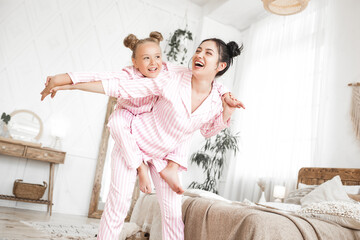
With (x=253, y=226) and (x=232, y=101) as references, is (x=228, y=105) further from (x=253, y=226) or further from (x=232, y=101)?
(x=253, y=226)

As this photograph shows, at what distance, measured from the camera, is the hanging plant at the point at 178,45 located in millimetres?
5973

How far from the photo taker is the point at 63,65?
17.6 feet

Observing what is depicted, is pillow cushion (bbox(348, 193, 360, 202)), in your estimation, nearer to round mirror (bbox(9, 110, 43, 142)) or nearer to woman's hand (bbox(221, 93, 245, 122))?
woman's hand (bbox(221, 93, 245, 122))

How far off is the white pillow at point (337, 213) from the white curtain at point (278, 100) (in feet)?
7.17

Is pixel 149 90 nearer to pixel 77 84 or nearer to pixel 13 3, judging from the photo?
pixel 77 84

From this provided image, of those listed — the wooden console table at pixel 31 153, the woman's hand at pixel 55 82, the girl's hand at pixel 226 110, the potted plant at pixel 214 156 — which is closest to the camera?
the woman's hand at pixel 55 82

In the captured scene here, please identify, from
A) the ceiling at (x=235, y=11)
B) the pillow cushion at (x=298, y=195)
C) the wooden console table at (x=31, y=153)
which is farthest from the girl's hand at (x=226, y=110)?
the ceiling at (x=235, y=11)

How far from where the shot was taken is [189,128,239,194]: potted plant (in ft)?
18.0

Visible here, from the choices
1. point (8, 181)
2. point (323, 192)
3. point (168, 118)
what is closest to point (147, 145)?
point (168, 118)

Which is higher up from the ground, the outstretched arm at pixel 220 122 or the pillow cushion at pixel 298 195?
the outstretched arm at pixel 220 122

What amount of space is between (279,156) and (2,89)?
4.25 m

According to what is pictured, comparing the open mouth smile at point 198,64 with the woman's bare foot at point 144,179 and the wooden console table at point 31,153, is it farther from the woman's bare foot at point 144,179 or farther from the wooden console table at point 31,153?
the wooden console table at point 31,153

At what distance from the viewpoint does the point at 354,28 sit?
423 cm

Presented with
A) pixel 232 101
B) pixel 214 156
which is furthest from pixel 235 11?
pixel 232 101
